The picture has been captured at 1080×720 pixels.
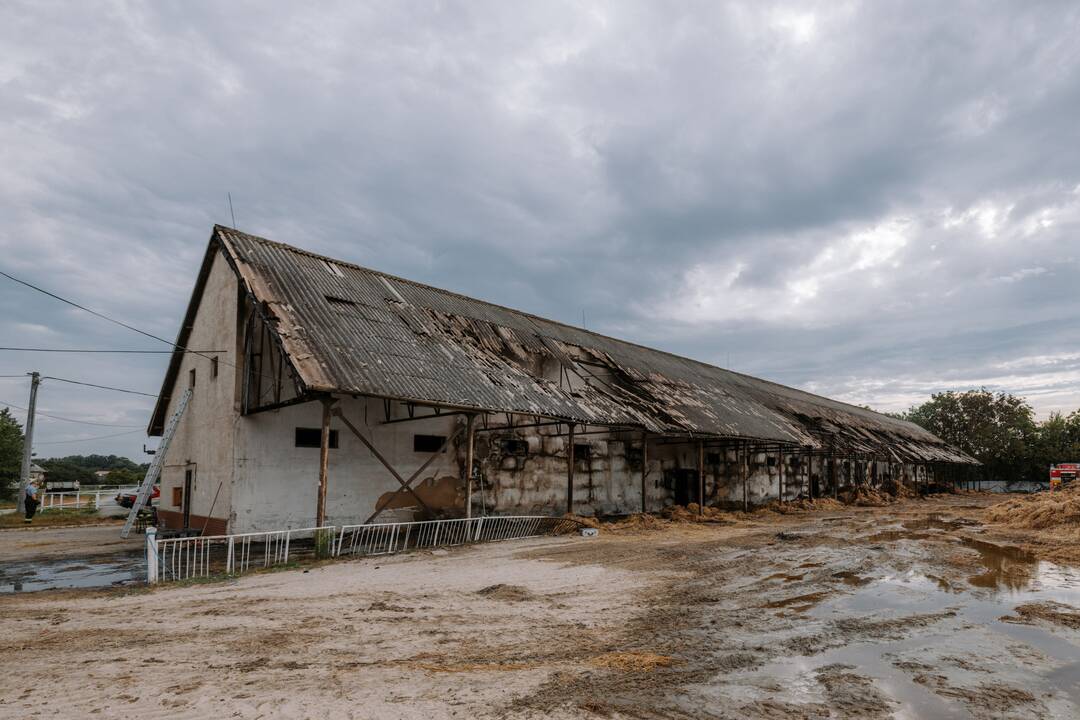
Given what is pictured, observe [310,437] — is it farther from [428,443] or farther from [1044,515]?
[1044,515]

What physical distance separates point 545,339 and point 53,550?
579 inches

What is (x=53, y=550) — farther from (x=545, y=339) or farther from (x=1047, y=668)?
(x=1047, y=668)

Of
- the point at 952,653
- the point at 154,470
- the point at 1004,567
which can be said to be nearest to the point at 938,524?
the point at 1004,567

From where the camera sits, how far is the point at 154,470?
55.5ft

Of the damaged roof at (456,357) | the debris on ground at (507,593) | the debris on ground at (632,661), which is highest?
the damaged roof at (456,357)

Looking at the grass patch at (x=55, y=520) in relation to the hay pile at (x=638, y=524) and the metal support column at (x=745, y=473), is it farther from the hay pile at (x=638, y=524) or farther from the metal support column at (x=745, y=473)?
the metal support column at (x=745, y=473)

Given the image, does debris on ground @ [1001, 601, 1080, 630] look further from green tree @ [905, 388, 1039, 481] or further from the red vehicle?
green tree @ [905, 388, 1039, 481]

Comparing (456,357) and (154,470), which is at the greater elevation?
(456,357)

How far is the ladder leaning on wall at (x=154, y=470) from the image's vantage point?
1631cm

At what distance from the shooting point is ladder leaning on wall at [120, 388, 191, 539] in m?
16.3

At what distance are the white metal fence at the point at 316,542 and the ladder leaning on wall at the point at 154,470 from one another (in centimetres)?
320

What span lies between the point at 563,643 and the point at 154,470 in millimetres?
15287

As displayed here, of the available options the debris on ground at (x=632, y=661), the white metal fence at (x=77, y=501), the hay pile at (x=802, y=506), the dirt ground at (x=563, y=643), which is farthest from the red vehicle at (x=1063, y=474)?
the white metal fence at (x=77, y=501)

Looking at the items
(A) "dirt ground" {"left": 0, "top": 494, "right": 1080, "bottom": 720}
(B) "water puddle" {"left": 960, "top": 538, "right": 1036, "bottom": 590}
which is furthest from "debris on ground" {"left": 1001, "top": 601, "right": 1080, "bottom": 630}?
(B) "water puddle" {"left": 960, "top": 538, "right": 1036, "bottom": 590}
